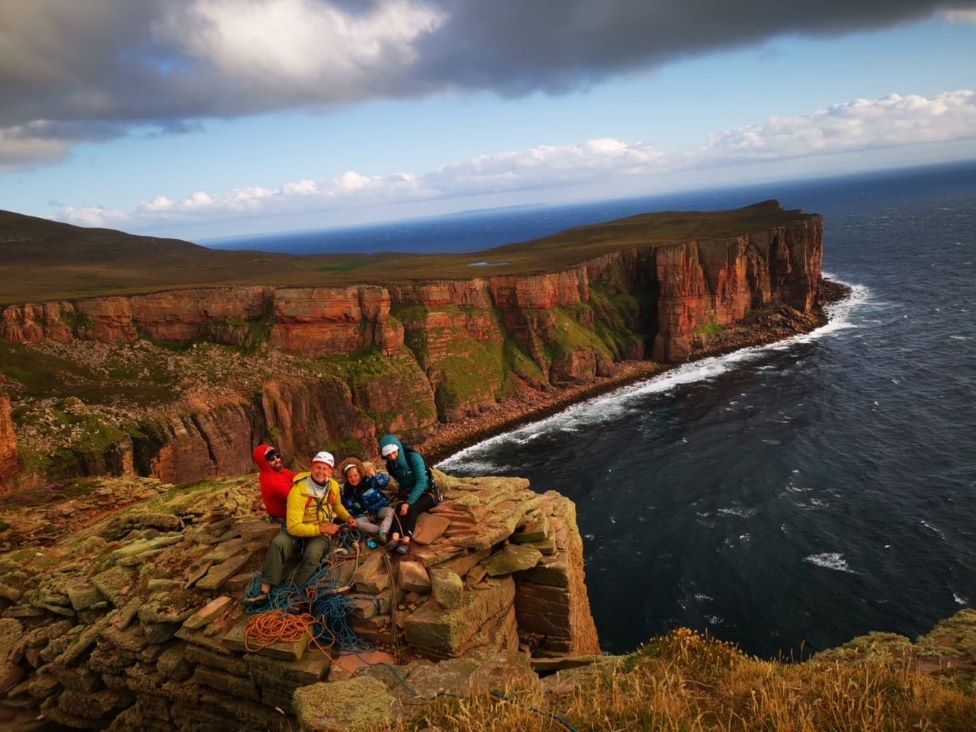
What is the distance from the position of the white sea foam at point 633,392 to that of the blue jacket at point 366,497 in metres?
45.8

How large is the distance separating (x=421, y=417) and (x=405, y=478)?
58538mm

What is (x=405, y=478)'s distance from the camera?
53.1 ft

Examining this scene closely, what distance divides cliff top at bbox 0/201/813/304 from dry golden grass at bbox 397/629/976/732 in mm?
82395

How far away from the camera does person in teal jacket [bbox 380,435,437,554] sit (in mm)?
15688

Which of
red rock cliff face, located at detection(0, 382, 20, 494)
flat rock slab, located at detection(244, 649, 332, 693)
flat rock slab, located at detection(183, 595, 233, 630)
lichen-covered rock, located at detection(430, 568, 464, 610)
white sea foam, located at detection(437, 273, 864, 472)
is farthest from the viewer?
white sea foam, located at detection(437, 273, 864, 472)

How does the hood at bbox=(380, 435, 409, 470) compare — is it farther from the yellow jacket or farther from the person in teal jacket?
the yellow jacket

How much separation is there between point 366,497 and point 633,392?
231ft

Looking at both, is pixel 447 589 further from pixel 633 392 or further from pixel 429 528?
pixel 633 392

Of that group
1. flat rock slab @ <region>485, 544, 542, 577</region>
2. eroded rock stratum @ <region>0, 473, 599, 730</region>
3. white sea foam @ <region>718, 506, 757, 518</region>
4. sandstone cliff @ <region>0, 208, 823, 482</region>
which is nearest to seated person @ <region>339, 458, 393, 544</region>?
eroded rock stratum @ <region>0, 473, 599, 730</region>

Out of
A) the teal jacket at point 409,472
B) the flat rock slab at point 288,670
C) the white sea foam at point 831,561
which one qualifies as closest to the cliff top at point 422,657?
the flat rock slab at point 288,670

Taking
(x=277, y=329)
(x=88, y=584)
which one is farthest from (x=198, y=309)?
(x=88, y=584)

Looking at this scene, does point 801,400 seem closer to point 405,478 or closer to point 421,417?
point 421,417

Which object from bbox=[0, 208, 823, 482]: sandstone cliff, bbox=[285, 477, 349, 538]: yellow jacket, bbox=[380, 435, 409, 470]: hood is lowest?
bbox=[0, 208, 823, 482]: sandstone cliff

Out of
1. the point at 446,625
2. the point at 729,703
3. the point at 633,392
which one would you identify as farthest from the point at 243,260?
the point at 729,703
